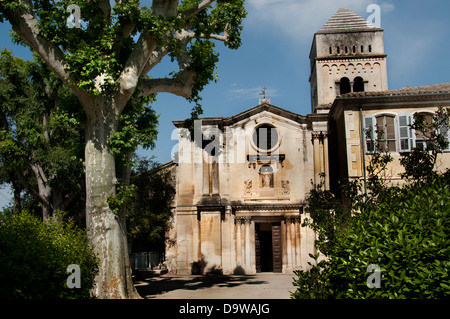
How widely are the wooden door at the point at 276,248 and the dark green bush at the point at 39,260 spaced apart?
16507 millimetres

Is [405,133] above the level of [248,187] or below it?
above

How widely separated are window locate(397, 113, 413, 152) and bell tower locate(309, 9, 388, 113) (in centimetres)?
1198

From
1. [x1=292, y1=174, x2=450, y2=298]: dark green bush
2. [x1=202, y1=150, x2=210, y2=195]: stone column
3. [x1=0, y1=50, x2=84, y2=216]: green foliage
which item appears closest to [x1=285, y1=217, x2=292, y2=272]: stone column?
[x1=202, y1=150, x2=210, y2=195]: stone column

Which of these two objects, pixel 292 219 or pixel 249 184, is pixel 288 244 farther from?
pixel 249 184

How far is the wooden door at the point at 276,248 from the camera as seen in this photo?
24.9 meters

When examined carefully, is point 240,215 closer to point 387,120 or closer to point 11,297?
point 387,120

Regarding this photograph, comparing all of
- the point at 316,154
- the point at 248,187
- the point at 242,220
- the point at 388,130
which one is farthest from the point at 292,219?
the point at 388,130

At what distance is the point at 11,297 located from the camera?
588 cm

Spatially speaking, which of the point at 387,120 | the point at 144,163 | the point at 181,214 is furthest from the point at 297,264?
the point at 144,163

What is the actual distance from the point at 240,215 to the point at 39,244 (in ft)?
59.4

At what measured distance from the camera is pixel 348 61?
33188 millimetres

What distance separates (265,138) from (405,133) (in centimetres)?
853

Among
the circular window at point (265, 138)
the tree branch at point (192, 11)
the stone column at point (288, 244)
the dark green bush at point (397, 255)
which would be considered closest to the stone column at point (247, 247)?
the stone column at point (288, 244)

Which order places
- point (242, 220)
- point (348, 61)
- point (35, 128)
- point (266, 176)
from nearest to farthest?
1. point (35, 128)
2. point (242, 220)
3. point (266, 176)
4. point (348, 61)
